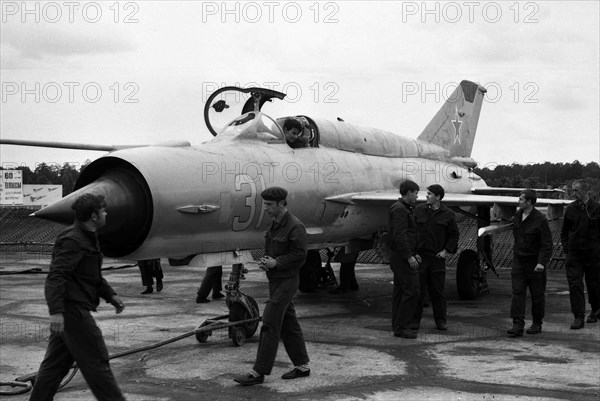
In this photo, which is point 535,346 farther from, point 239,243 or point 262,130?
point 262,130

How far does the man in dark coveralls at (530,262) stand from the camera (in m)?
9.02

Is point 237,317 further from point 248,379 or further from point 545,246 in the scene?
point 545,246

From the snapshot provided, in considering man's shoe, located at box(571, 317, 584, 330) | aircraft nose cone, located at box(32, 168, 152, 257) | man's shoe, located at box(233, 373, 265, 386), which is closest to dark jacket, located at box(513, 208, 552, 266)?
man's shoe, located at box(571, 317, 584, 330)

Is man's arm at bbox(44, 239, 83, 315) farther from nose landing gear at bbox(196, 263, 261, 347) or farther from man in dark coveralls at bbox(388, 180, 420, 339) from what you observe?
man in dark coveralls at bbox(388, 180, 420, 339)

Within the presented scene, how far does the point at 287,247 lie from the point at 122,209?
157 centimetres

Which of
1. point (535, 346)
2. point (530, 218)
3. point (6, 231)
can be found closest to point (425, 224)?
point (530, 218)

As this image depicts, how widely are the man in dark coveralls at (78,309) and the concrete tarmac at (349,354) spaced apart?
1074 mm

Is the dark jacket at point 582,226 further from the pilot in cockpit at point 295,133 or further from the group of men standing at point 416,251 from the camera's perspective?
the pilot in cockpit at point 295,133

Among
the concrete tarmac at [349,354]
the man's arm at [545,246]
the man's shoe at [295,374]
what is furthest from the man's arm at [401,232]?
the man's shoe at [295,374]

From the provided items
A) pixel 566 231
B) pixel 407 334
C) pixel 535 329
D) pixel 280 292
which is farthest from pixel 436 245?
pixel 280 292

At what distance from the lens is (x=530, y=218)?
9234mm

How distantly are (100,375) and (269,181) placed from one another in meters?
4.14

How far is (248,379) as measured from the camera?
659 cm

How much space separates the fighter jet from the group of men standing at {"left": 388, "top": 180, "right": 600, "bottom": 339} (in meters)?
0.98
